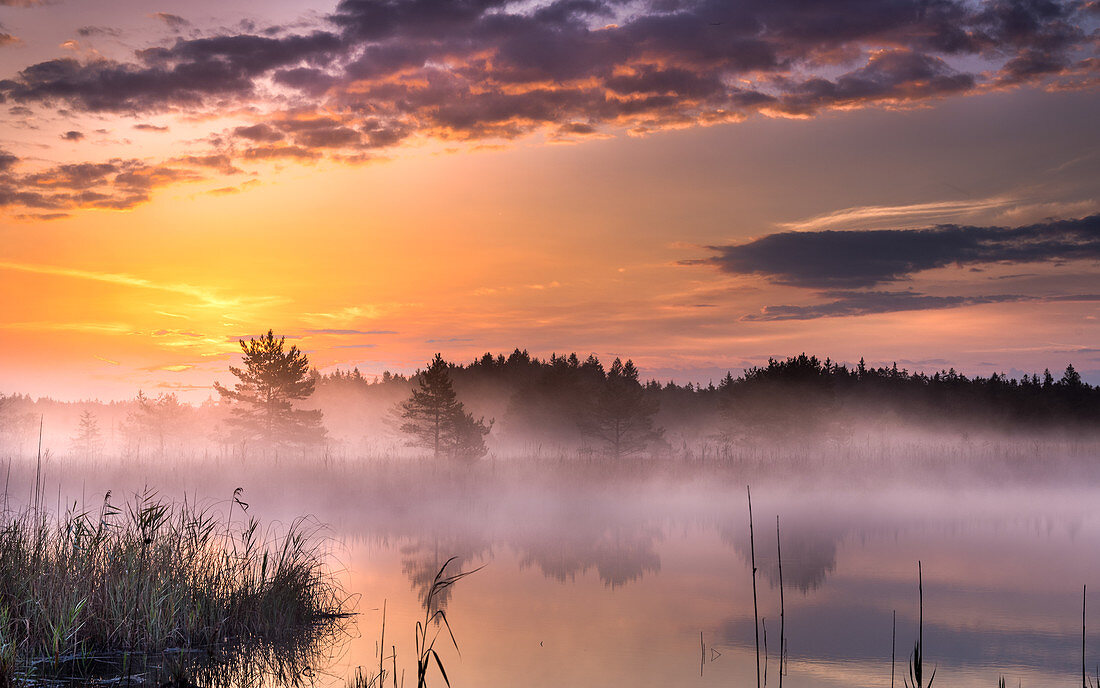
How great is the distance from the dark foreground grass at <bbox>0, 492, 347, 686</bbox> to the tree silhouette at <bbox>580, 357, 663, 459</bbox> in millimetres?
38311

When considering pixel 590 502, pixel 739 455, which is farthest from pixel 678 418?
pixel 590 502

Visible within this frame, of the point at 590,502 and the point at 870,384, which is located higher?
the point at 870,384

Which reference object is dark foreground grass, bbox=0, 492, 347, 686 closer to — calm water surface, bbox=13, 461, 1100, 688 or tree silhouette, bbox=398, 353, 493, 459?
calm water surface, bbox=13, 461, 1100, 688

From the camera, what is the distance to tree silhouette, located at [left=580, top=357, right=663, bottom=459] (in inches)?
1943

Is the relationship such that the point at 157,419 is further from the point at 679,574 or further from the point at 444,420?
the point at 679,574

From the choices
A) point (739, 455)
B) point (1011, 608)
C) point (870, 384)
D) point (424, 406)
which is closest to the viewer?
point (1011, 608)

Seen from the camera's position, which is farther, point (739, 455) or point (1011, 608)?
point (739, 455)

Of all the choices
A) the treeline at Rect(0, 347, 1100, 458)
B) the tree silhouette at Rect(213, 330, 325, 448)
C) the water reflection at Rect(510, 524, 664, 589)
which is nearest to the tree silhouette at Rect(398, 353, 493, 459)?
the treeline at Rect(0, 347, 1100, 458)

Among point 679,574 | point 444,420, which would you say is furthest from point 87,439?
point 679,574

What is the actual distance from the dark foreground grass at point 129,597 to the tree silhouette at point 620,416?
3831 cm

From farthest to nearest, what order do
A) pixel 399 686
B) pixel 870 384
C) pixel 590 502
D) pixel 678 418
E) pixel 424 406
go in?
pixel 870 384 → pixel 678 418 → pixel 424 406 → pixel 590 502 → pixel 399 686

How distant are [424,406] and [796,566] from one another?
28439mm

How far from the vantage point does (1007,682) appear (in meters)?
10.4

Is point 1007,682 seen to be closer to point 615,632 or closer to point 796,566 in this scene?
point 615,632
